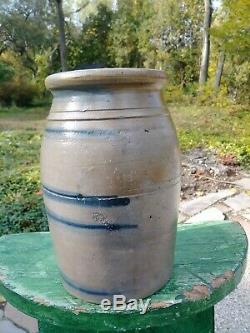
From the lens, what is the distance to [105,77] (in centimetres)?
80

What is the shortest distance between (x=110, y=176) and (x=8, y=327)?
127cm

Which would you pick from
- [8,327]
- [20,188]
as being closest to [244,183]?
[20,188]

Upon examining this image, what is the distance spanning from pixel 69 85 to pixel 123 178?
223mm

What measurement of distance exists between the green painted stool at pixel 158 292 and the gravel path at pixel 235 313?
2.29 feet

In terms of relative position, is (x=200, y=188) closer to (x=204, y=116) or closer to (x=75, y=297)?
(x=75, y=297)

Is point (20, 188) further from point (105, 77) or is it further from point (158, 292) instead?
point (105, 77)

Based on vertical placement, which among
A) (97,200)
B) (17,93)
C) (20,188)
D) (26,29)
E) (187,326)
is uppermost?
(26,29)

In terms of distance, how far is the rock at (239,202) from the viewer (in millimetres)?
2930

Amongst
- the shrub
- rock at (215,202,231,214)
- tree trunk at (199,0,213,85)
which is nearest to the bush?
rock at (215,202,231,214)

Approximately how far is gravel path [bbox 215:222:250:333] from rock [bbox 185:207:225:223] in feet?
2.31

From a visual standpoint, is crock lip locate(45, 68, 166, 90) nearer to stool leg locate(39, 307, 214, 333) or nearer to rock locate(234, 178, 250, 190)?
stool leg locate(39, 307, 214, 333)

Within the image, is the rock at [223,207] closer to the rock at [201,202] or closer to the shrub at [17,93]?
the rock at [201,202]

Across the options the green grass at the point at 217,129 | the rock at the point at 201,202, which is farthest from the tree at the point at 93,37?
the rock at the point at 201,202

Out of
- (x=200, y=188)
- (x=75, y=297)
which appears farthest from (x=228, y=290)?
(x=200, y=188)
